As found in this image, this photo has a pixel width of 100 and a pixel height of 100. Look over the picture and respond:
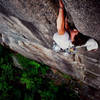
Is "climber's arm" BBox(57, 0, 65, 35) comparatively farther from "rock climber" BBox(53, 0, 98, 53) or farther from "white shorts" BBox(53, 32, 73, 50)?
"white shorts" BBox(53, 32, 73, 50)

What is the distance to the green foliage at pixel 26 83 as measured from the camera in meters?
6.99

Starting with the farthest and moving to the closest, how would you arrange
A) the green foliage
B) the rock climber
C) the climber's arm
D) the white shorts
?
the green foliage < the white shorts < the rock climber < the climber's arm

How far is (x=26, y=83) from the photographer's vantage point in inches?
279

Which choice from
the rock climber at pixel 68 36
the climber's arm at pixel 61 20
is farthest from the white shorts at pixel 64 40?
→ the climber's arm at pixel 61 20

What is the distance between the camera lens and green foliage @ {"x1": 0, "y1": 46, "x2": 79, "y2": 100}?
6.99 m

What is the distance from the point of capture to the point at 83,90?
6582mm

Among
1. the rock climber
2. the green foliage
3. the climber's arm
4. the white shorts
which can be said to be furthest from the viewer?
the green foliage

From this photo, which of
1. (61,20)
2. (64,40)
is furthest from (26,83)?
(61,20)

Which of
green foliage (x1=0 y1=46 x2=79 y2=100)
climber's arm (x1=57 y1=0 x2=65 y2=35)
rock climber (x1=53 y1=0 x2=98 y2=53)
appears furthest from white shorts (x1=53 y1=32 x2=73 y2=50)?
green foliage (x1=0 y1=46 x2=79 y2=100)

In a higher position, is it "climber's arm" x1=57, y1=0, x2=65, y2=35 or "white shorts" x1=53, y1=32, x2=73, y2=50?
"climber's arm" x1=57, y1=0, x2=65, y2=35

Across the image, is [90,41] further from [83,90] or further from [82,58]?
[83,90]

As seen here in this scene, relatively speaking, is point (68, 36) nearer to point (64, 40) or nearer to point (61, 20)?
Result: point (64, 40)

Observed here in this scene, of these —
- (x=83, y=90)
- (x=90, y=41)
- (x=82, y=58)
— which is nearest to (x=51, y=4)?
(x=90, y=41)

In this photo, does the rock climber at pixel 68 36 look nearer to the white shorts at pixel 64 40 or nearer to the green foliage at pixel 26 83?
the white shorts at pixel 64 40
